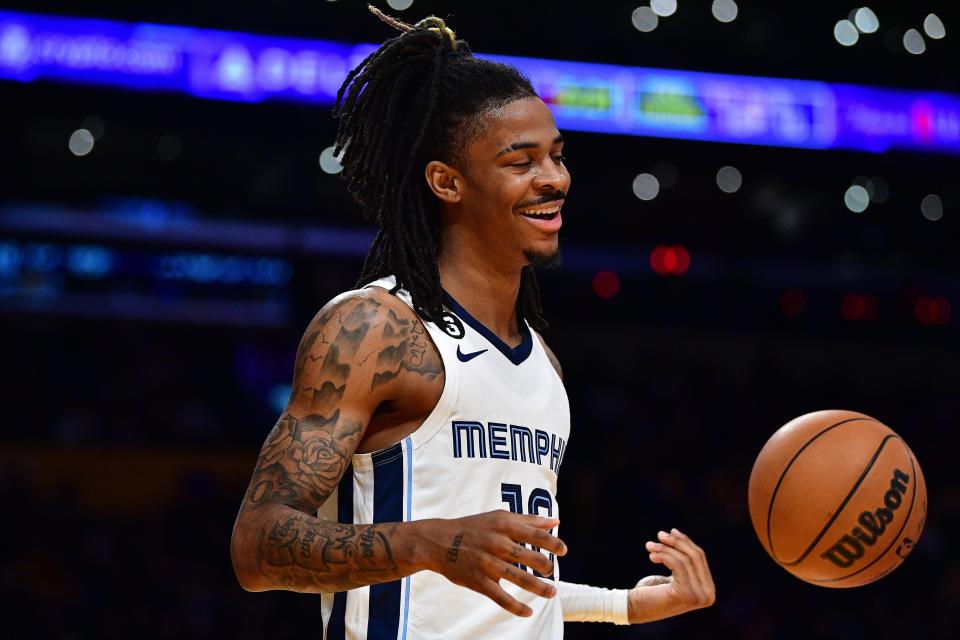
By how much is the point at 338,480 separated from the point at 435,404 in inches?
10.7

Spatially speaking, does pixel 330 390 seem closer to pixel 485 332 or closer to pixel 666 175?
pixel 485 332

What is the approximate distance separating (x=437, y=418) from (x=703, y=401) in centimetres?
1092

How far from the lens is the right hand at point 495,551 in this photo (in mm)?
1871

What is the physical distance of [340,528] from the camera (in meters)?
2.12

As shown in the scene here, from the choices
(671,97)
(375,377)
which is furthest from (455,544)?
(671,97)

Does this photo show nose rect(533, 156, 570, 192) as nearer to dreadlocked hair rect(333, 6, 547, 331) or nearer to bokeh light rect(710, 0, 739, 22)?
dreadlocked hair rect(333, 6, 547, 331)

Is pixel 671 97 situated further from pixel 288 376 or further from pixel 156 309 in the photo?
pixel 156 309

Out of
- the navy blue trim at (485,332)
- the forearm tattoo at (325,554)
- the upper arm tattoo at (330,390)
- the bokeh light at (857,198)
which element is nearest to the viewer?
the forearm tattoo at (325,554)

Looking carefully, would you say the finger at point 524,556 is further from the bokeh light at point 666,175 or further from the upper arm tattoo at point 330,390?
the bokeh light at point 666,175

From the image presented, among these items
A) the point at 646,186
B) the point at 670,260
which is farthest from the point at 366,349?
the point at 646,186

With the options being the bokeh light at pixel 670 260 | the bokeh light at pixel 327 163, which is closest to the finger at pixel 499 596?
the bokeh light at pixel 327 163

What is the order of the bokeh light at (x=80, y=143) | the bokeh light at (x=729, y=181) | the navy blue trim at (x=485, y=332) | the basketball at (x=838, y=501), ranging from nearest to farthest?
the navy blue trim at (x=485, y=332)
the basketball at (x=838, y=501)
the bokeh light at (x=80, y=143)
the bokeh light at (x=729, y=181)

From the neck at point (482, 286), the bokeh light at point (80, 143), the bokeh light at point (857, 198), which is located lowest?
the neck at point (482, 286)

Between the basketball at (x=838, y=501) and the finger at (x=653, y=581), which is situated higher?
the basketball at (x=838, y=501)
